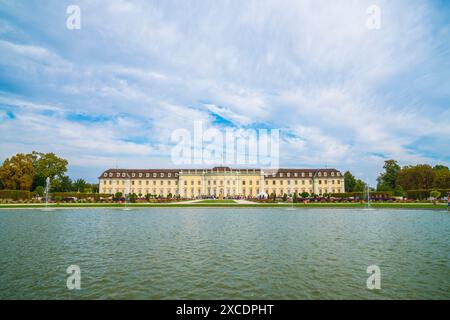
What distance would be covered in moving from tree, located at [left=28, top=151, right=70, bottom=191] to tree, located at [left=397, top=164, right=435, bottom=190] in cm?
7495

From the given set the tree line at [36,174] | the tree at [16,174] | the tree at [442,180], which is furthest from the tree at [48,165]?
the tree at [442,180]

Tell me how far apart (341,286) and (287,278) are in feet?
3.68

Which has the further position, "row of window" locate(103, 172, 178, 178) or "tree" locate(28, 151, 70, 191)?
"row of window" locate(103, 172, 178, 178)

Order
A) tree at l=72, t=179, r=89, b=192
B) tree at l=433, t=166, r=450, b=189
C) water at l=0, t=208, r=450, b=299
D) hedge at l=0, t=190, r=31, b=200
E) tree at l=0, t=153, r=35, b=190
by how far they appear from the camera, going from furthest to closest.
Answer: tree at l=72, t=179, r=89, b=192 → tree at l=433, t=166, r=450, b=189 → tree at l=0, t=153, r=35, b=190 → hedge at l=0, t=190, r=31, b=200 → water at l=0, t=208, r=450, b=299

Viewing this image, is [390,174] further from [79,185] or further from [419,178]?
[79,185]

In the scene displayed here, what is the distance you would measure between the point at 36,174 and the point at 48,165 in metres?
4.61

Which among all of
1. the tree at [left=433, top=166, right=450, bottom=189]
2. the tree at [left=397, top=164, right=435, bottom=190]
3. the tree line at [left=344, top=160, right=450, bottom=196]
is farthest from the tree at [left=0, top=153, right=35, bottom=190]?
the tree at [left=433, top=166, right=450, bottom=189]

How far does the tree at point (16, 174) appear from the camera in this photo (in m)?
54.0

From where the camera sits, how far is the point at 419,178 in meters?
63.4

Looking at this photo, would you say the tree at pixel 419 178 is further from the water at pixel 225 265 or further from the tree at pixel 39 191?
the tree at pixel 39 191

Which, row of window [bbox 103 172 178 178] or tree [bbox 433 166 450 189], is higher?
row of window [bbox 103 172 178 178]

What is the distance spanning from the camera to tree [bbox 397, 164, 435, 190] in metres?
63.2

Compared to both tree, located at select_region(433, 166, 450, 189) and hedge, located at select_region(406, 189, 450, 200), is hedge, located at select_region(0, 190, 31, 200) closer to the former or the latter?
hedge, located at select_region(406, 189, 450, 200)
